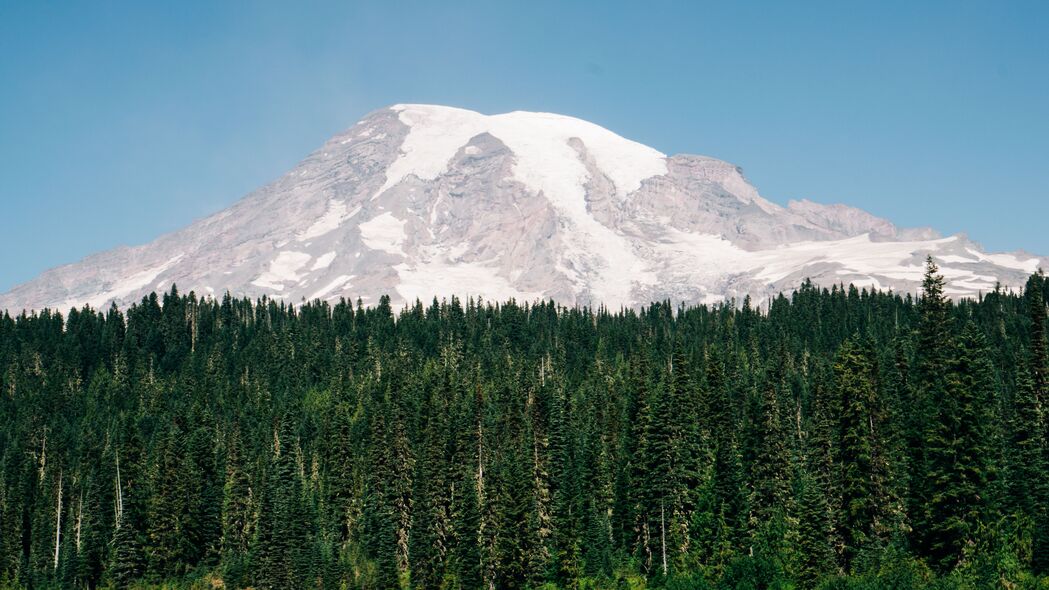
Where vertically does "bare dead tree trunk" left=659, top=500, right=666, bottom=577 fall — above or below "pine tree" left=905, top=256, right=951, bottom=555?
below

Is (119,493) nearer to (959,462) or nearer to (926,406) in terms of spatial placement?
(926,406)

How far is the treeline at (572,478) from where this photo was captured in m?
66.9

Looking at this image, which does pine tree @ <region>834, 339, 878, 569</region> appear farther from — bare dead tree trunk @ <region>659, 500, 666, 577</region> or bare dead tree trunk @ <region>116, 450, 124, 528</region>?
bare dead tree trunk @ <region>116, 450, 124, 528</region>

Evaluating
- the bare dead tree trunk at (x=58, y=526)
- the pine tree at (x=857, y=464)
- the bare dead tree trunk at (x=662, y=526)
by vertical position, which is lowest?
the bare dead tree trunk at (x=58, y=526)

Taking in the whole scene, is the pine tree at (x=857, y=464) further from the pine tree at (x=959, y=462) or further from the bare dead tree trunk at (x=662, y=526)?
the bare dead tree trunk at (x=662, y=526)

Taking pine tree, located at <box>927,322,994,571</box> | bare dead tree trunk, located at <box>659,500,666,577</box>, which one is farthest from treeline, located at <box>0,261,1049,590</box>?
bare dead tree trunk, located at <box>659,500,666,577</box>

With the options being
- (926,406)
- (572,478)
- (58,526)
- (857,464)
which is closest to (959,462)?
(926,406)

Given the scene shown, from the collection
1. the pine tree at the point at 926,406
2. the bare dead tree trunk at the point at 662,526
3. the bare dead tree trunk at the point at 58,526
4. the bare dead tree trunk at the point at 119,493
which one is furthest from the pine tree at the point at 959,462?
the bare dead tree trunk at the point at 58,526

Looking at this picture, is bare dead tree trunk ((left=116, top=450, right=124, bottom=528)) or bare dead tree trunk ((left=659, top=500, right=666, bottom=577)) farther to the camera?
bare dead tree trunk ((left=116, top=450, right=124, bottom=528))

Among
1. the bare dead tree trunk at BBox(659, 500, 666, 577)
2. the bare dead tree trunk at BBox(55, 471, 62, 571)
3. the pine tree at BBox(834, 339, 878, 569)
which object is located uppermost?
the pine tree at BBox(834, 339, 878, 569)

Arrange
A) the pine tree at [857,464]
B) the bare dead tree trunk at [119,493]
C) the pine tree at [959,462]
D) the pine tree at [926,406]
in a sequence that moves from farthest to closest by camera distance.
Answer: the bare dead tree trunk at [119,493] → the pine tree at [857,464] → the pine tree at [926,406] → the pine tree at [959,462]

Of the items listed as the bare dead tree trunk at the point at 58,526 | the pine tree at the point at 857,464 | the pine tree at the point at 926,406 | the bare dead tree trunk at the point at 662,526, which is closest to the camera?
the pine tree at the point at 926,406

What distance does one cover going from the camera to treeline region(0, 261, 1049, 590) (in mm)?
66875

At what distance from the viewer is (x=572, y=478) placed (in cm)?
10425
